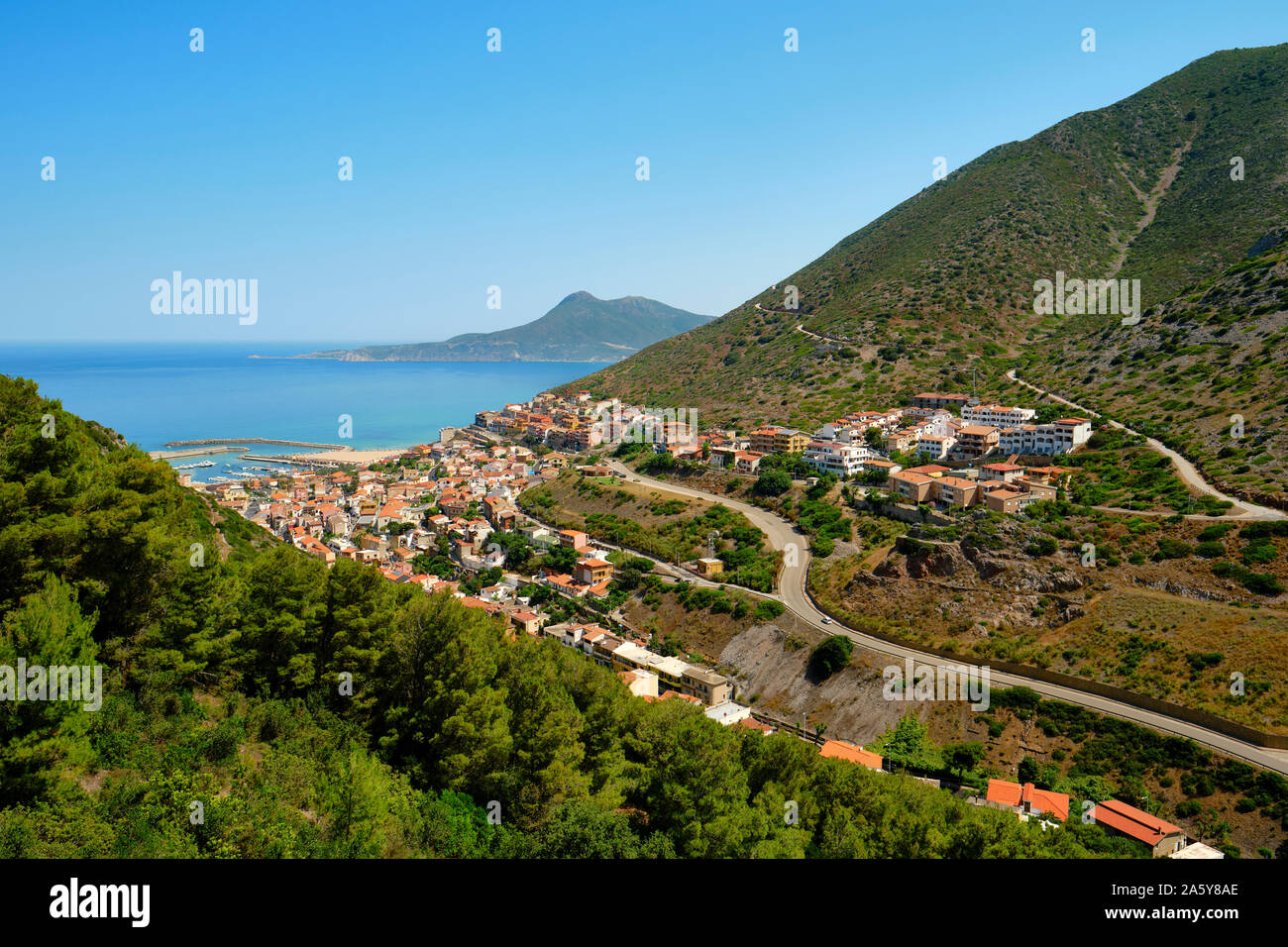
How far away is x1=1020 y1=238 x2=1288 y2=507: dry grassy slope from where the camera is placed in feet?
103

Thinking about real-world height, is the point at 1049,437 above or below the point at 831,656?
above

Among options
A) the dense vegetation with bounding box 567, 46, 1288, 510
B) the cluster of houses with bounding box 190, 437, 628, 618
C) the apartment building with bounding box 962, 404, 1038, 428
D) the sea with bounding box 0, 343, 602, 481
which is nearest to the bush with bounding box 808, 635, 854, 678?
the cluster of houses with bounding box 190, 437, 628, 618

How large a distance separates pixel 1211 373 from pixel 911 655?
1090 inches

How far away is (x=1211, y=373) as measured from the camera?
131 ft

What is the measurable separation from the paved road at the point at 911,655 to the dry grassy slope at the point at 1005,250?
18.0m

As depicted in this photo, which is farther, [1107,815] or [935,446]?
[935,446]

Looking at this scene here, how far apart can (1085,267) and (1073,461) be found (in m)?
42.1

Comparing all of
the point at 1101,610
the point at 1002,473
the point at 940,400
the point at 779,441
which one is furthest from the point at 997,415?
the point at 1101,610

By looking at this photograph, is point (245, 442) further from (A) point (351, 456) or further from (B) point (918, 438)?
(B) point (918, 438)

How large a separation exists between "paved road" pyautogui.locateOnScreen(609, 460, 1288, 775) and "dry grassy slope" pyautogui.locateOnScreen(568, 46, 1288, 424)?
18.0 m

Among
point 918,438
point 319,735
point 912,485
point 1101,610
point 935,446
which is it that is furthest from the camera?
point 918,438

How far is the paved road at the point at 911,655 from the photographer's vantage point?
64.0ft

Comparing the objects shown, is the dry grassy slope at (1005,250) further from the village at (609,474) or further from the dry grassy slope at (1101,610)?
the dry grassy slope at (1101,610)

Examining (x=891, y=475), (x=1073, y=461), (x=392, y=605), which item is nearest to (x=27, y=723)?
(x=392, y=605)
